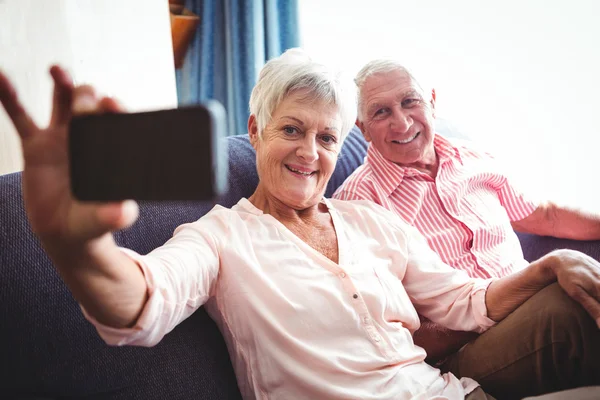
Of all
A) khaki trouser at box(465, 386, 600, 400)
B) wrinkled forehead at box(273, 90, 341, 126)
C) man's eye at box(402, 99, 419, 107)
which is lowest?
khaki trouser at box(465, 386, 600, 400)

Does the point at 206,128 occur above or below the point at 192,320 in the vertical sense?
above

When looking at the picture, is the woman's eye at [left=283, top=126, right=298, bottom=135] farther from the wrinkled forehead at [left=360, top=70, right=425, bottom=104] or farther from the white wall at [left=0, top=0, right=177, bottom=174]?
the white wall at [left=0, top=0, right=177, bottom=174]

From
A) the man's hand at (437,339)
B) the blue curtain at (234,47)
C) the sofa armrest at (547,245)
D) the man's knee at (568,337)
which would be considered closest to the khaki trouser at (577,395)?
the man's knee at (568,337)

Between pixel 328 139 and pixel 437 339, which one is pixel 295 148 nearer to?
pixel 328 139

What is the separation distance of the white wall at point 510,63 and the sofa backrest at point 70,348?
1341 millimetres

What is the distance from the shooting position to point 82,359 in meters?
0.98

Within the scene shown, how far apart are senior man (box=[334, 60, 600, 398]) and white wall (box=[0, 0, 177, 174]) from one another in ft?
2.32

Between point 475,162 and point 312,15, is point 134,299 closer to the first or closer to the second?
point 475,162

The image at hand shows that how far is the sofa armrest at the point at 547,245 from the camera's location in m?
1.60

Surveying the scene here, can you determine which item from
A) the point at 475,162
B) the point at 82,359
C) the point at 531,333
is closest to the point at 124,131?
the point at 82,359

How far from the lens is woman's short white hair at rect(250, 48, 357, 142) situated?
1.20 meters

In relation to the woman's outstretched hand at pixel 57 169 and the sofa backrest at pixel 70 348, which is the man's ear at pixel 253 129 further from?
the woman's outstretched hand at pixel 57 169

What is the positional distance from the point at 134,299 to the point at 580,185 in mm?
2157

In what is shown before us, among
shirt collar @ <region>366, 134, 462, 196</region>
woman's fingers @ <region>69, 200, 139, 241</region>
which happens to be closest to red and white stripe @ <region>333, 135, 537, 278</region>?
shirt collar @ <region>366, 134, 462, 196</region>
